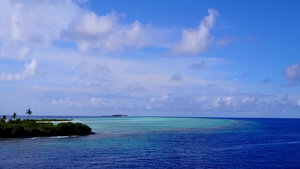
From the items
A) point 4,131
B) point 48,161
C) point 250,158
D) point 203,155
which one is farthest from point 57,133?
point 250,158

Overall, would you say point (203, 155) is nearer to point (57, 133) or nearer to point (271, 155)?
point (271, 155)

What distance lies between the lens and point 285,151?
3071 inches

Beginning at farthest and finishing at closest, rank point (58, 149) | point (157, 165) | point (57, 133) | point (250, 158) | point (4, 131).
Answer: point (57, 133) → point (4, 131) → point (58, 149) → point (250, 158) → point (157, 165)

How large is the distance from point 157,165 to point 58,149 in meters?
31.1

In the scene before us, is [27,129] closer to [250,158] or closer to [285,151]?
[250,158]

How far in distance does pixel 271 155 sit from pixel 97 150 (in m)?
43.0

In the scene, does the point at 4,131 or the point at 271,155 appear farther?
the point at 4,131

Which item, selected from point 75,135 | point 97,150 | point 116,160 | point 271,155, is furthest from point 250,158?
point 75,135

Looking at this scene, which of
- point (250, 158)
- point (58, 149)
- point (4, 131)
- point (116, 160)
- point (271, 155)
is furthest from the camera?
point (4, 131)

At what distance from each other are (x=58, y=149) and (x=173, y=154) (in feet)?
97.6

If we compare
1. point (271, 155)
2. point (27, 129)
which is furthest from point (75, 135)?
point (271, 155)

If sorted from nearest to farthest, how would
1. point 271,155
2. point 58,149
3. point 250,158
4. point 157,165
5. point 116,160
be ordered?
point 157,165 < point 116,160 < point 250,158 < point 271,155 < point 58,149

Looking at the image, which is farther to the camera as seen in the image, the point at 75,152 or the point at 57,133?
the point at 57,133

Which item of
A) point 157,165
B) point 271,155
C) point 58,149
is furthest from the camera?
point 58,149
